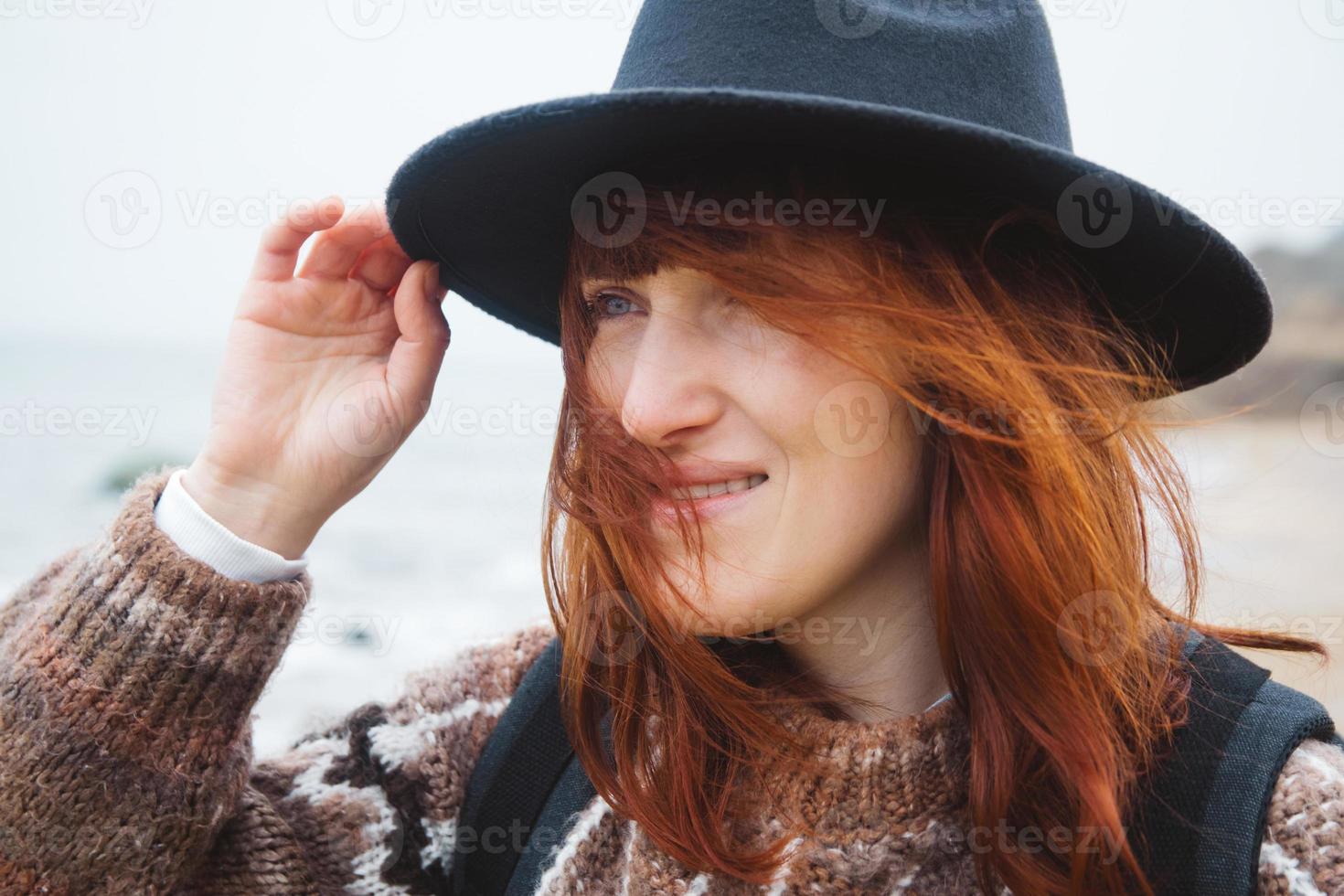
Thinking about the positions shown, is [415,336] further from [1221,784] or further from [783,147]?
[1221,784]

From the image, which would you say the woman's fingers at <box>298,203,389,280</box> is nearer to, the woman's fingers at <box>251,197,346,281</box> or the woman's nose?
the woman's fingers at <box>251,197,346,281</box>

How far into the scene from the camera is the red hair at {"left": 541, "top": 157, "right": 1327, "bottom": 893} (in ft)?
3.84

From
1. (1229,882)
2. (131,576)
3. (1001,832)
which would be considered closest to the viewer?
(1229,882)

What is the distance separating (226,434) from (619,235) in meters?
0.72

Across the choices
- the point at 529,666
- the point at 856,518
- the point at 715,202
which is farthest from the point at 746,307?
the point at 529,666

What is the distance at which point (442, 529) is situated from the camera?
11312 millimetres

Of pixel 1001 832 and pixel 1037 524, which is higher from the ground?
pixel 1037 524

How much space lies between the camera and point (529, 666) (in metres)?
1.69

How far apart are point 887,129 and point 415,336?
90cm

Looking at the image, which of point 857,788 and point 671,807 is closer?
point 857,788

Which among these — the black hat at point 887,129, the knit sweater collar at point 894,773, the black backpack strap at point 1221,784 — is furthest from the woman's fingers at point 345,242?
the black backpack strap at point 1221,784

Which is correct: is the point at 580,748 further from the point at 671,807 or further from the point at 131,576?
the point at 131,576

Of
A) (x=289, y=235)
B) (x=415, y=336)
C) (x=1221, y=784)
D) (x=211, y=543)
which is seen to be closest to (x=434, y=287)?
(x=415, y=336)

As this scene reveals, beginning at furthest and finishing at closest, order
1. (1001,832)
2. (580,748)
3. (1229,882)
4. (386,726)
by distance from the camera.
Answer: (386,726)
(580,748)
(1001,832)
(1229,882)
